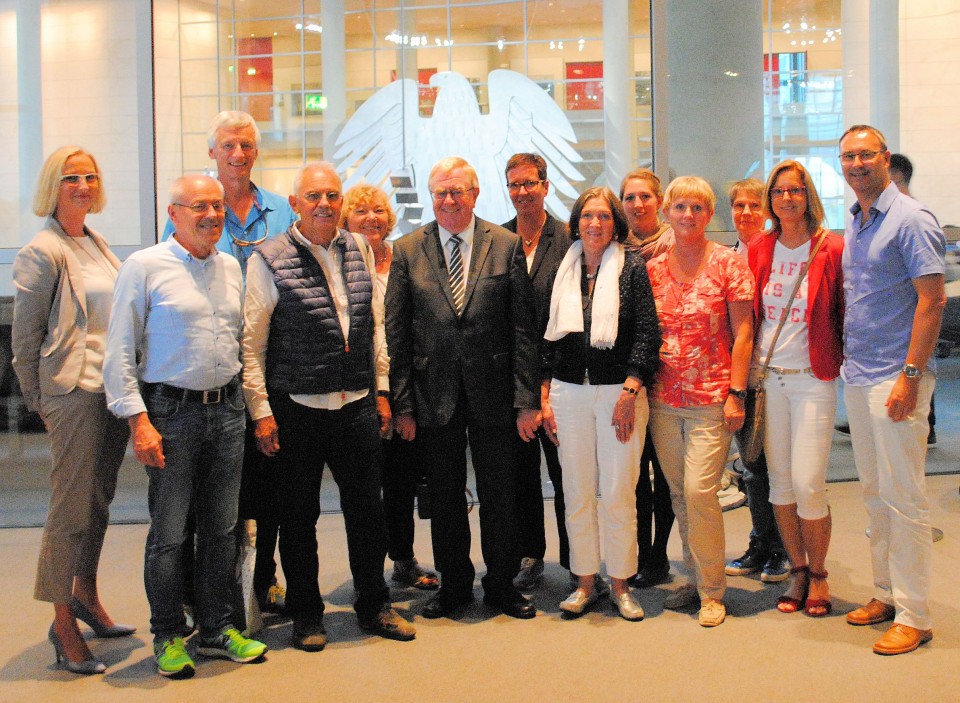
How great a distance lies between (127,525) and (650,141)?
12.7 feet

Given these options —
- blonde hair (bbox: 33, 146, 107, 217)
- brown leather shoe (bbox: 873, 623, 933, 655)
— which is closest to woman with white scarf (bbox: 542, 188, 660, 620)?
brown leather shoe (bbox: 873, 623, 933, 655)

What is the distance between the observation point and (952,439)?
622 cm

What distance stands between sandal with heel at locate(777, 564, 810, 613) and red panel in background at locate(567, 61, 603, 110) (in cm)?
320

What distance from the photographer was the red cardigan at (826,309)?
10.9 ft

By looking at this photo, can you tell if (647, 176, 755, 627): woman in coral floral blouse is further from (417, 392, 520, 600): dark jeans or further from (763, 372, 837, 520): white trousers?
(417, 392, 520, 600): dark jeans

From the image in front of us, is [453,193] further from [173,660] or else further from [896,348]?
[173,660]

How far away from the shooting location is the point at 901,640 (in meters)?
3.09

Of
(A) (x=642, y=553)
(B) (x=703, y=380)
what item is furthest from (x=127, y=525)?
(B) (x=703, y=380)

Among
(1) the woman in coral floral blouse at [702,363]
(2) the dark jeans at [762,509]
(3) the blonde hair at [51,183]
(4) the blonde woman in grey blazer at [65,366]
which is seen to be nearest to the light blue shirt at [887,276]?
(1) the woman in coral floral blouse at [702,363]

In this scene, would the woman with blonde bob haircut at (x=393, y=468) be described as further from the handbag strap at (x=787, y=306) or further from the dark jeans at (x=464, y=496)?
the handbag strap at (x=787, y=306)

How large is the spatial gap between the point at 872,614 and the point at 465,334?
70.8 inches

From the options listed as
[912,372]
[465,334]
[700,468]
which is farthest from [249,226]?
[912,372]

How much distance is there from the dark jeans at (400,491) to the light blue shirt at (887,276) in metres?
1.83

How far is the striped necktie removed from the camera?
3467mm
